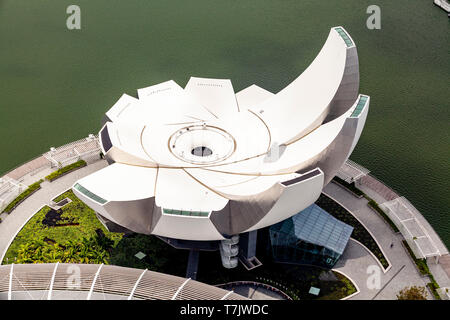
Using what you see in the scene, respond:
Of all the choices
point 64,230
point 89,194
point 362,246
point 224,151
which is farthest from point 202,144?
point 362,246

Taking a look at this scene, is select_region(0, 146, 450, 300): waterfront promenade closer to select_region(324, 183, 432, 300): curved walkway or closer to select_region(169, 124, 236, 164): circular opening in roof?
select_region(324, 183, 432, 300): curved walkway

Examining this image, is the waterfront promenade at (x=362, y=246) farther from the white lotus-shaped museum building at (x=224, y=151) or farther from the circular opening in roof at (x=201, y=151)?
the circular opening in roof at (x=201, y=151)

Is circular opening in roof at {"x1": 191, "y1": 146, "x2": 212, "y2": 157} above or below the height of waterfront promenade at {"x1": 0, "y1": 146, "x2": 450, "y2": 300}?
above

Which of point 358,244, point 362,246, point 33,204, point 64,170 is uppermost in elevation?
point 64,170

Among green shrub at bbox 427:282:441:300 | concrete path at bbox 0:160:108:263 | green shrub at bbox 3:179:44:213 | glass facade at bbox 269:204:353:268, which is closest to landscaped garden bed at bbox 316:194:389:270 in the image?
glass facade at bbox 269:204:353:268

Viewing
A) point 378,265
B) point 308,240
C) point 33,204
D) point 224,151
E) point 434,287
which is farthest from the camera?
point 33,204

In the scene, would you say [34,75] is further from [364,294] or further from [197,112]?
[364,294]

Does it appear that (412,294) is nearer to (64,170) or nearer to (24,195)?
(64,170)
